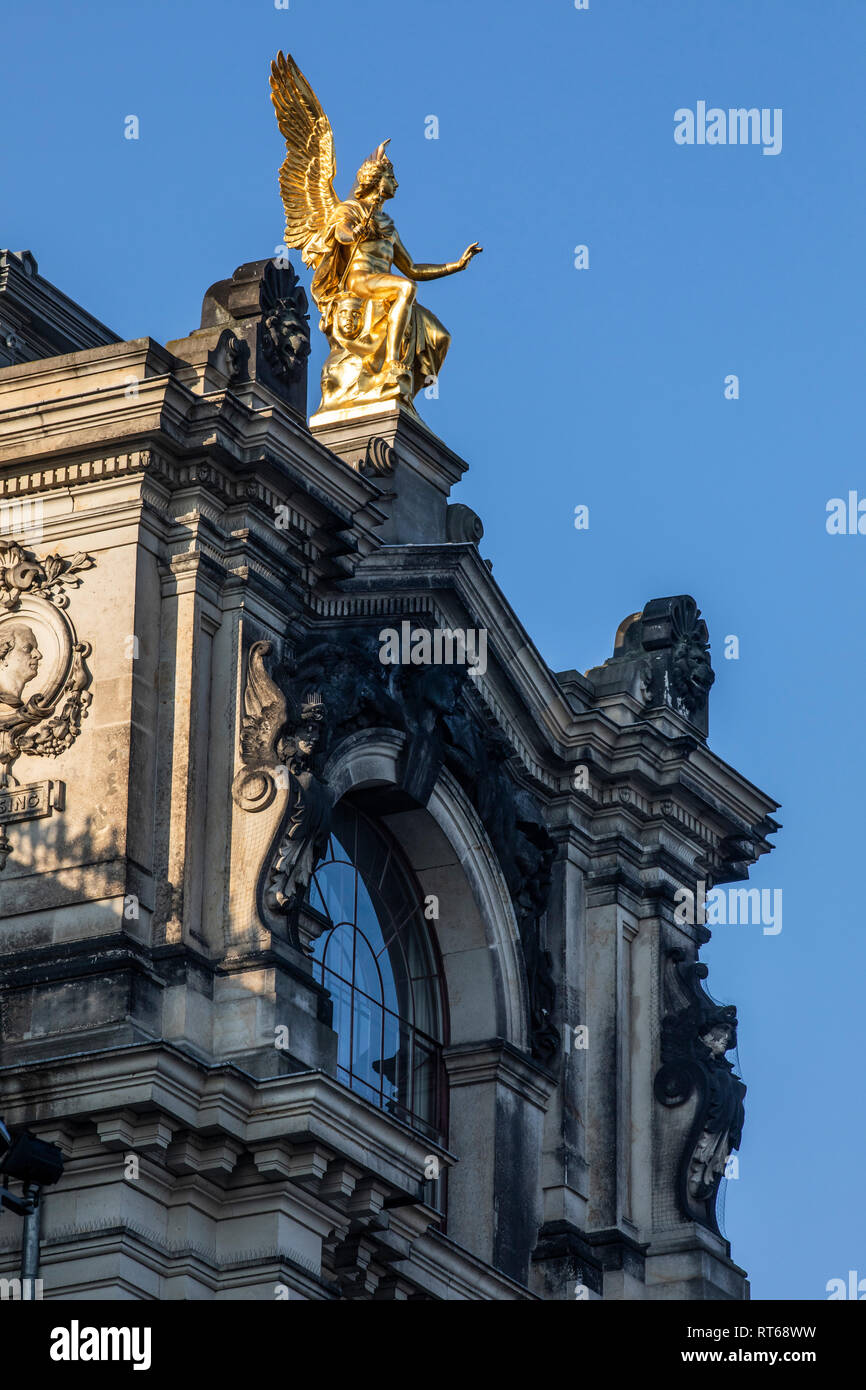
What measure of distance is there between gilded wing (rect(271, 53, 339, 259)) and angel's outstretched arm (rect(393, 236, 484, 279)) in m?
0.68

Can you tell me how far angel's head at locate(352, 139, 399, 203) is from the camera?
2764cm

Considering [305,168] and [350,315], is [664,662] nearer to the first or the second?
[350,315]

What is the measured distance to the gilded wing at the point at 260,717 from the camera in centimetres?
2388

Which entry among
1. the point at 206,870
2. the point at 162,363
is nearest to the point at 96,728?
the point at 206,870

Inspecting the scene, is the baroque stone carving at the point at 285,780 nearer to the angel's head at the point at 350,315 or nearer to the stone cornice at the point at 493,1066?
the stone cornice at the point at 493,1066

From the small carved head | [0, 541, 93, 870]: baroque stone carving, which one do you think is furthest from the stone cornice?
the small carved head

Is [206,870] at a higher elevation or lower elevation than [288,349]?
lower

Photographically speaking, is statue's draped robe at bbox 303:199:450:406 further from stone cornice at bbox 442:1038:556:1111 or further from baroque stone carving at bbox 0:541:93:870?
stone cornice at bbox 442:1038:556:1111

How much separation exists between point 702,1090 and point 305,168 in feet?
27.2

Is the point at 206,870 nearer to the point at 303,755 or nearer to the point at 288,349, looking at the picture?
the point at 303,755

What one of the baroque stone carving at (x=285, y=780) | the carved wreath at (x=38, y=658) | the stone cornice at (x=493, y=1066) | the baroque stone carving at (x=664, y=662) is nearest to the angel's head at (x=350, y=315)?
the baroque stone carving at (x=664, y=662)

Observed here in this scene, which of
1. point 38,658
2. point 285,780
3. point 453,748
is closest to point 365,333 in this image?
point 453,748

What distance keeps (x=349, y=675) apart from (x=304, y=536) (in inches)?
43.6
